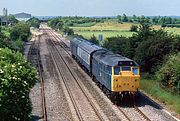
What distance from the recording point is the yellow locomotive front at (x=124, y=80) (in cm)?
2600

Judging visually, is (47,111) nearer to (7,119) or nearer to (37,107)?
(37,107)

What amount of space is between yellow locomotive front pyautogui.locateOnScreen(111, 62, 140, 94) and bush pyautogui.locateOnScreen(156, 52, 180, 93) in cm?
433

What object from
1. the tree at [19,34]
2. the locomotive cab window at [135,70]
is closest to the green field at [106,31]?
the tree at [19,34]

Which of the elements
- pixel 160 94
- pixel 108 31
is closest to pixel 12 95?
pixel 160 94

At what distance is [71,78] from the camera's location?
37781 mm

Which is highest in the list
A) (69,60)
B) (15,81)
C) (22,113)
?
(15,81)

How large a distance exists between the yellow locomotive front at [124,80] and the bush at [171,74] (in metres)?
4.33

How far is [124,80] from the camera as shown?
25984 millimetres

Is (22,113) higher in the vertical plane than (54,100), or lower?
higher

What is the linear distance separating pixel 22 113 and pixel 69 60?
120ft

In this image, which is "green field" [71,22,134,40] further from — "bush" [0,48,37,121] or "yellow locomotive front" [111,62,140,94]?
"bush" [0,48,37,121]

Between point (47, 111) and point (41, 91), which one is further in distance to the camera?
point (41, 91)

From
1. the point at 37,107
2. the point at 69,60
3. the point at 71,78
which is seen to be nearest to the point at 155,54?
the point at 71,78

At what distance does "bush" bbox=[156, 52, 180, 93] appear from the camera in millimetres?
29656
